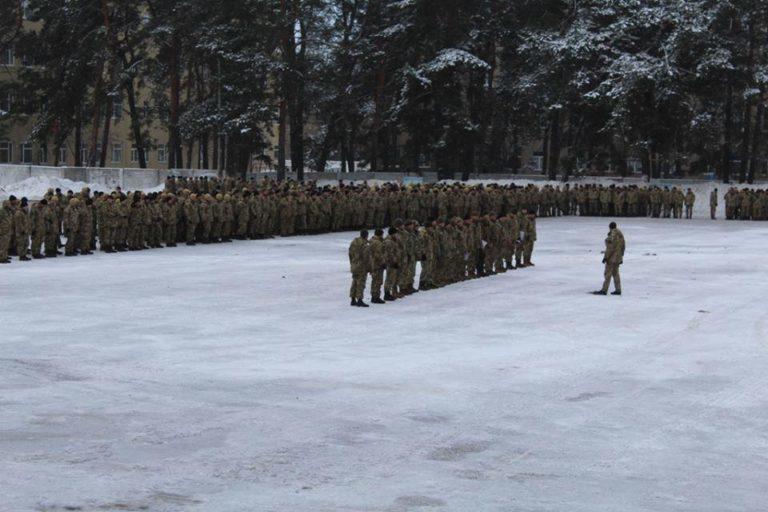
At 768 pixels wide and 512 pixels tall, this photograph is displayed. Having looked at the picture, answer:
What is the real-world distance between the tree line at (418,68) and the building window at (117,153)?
15.4 m

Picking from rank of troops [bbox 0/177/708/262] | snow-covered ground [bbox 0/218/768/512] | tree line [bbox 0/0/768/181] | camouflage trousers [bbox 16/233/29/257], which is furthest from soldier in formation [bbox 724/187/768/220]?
camouflage trousers [bbox 16/233/29/257]

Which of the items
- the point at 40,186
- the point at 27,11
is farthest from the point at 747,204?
the point at 27,11

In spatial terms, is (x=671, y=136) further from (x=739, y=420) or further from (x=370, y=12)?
(x=739, y=420)

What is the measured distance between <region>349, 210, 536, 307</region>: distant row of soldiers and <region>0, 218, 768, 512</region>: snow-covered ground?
0.59 m

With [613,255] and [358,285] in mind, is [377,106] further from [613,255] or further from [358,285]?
[358,285]

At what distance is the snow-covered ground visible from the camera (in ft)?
29.7

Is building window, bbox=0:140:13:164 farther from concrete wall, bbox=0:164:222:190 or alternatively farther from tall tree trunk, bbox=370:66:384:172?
concrete wall, bbox=0:164:222:190

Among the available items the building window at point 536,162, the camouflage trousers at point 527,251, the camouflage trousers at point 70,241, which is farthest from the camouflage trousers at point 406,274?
the building window at point 536,162

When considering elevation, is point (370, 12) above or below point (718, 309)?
above

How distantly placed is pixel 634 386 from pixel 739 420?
6.14ft

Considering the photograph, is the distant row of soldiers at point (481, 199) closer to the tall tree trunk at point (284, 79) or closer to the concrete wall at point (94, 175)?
the concrete wall at point (94, 175)

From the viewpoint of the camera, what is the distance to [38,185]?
42.6 meters

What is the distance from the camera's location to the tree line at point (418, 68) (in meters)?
Answer: 57.6

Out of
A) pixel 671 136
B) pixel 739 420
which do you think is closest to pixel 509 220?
pixel 739 420
